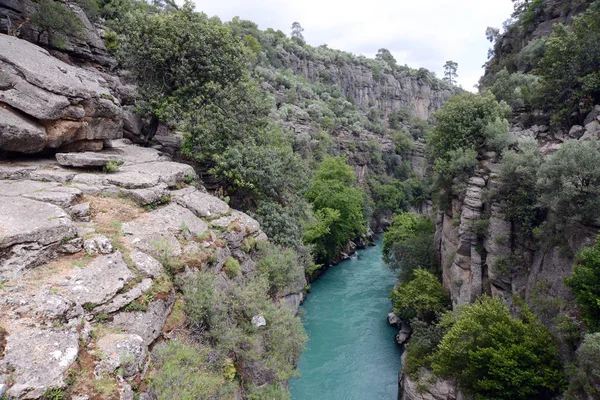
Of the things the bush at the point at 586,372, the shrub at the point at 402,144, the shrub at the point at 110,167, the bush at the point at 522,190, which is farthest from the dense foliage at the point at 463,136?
the shrub at the point at 402,144

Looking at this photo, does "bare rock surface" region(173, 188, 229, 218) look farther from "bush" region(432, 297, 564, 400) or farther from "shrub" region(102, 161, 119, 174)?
"bush" region(432, 297, 564, 400)

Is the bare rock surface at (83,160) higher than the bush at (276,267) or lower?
higher

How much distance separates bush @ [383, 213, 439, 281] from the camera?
23.4 m

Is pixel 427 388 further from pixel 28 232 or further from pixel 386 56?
pixel 386 56

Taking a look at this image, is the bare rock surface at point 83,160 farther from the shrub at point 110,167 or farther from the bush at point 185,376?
the bush at point 185,376

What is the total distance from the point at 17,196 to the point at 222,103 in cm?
912

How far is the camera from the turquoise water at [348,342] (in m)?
16.1

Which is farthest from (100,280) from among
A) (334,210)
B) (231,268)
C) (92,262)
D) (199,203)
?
(334,210)

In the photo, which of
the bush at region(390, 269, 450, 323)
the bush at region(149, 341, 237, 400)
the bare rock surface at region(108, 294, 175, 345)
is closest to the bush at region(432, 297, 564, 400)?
the bush at region(390, 269, 450, 323)

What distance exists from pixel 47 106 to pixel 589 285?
1746 centimetres

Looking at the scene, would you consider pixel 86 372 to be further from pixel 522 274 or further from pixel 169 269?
pixel 522 274

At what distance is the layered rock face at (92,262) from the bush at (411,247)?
1543 cm

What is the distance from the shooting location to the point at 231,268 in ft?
34.2

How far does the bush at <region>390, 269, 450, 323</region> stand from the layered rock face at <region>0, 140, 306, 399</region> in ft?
38.4
